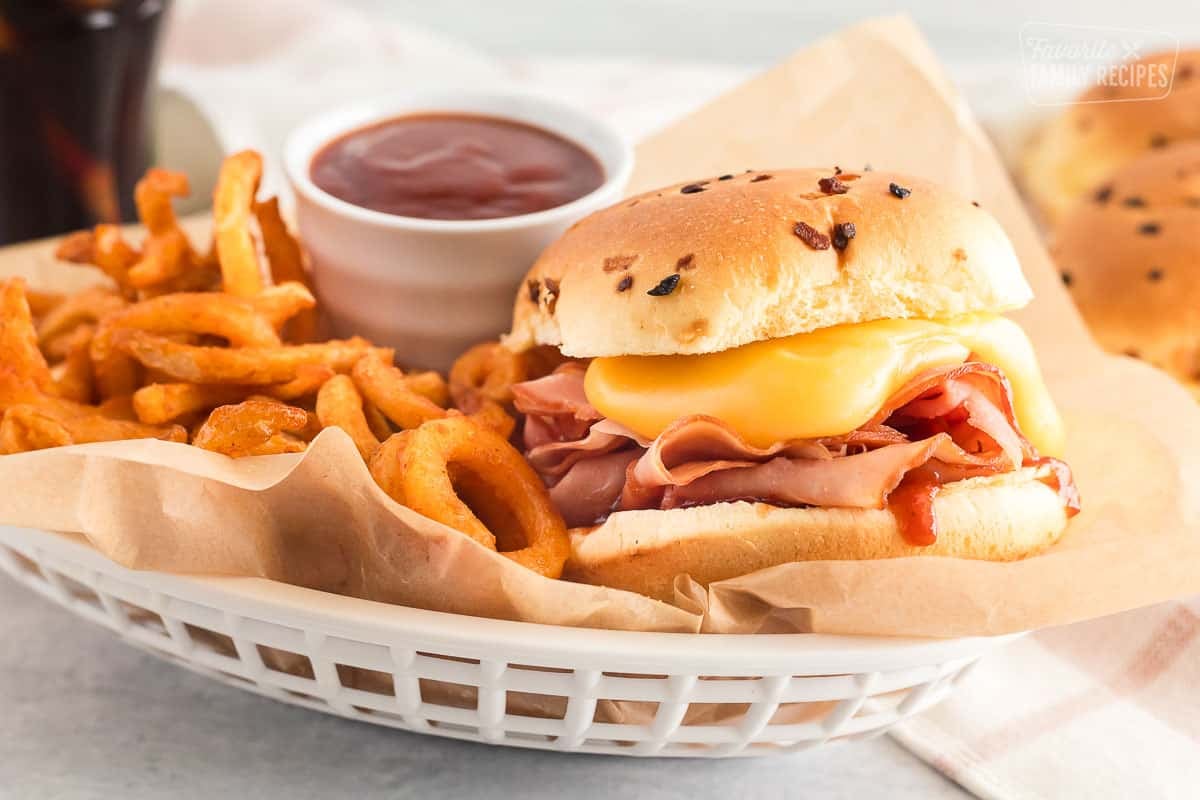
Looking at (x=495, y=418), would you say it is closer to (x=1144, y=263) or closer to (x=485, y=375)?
(x=485, y=375)

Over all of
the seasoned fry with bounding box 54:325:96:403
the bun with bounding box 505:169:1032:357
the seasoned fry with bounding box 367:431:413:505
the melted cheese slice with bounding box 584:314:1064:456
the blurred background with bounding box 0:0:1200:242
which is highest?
the bun with bounding box 505:169:1032:357

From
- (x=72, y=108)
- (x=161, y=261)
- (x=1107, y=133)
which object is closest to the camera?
(x=161, y=261)

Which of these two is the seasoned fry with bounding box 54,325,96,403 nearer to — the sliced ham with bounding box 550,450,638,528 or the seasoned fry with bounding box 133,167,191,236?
the seasoned fry with bounding box 133,167,191,236

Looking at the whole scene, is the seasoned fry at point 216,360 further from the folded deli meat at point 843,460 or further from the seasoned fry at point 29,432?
the folded deli meat at point 843,460

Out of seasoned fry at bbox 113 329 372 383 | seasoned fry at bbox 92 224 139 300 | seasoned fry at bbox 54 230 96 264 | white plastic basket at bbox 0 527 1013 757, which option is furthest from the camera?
seasoned fry at bbox 54 230 96 264

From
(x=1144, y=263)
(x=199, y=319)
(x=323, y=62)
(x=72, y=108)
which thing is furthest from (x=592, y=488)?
(x=323, y=62)

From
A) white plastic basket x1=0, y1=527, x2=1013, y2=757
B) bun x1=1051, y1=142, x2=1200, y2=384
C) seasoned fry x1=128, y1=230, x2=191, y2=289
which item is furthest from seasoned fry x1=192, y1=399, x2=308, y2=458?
bun x1=1051, y1=142, x2=1200, y2=384
